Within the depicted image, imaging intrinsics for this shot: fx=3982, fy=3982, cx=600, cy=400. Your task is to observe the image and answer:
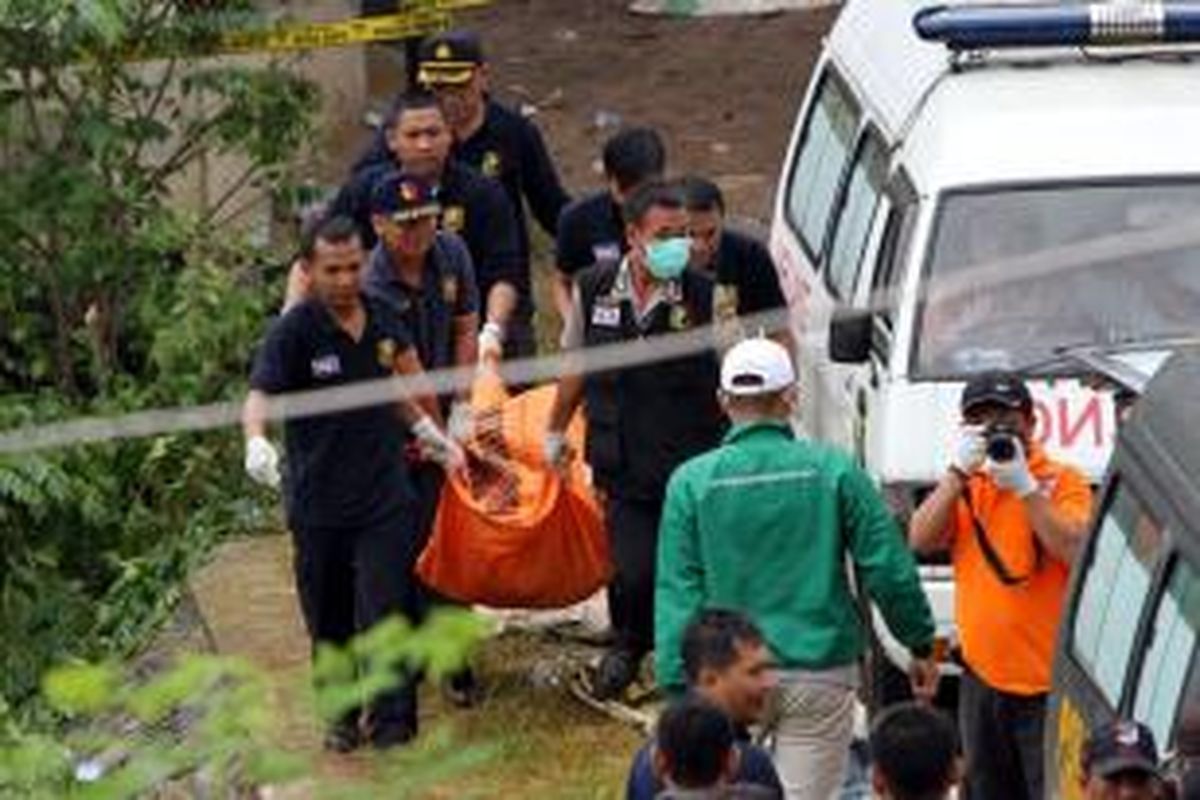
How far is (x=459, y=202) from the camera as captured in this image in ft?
39.0

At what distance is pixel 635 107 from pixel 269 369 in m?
10.1

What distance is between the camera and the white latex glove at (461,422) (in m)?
11.1

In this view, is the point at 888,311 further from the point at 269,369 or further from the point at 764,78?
the point at 764,78

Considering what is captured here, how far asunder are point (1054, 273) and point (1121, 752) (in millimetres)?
3619

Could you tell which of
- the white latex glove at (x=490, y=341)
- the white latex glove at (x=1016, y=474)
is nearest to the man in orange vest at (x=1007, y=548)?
the white latex glove at (x=1016, y=474)

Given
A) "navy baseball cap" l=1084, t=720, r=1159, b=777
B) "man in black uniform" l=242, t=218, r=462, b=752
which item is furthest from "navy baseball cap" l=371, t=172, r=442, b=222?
"navy baseball cap" l=1084, t=720, r=1159, b=777

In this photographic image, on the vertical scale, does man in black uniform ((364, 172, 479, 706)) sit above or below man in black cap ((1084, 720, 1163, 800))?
below

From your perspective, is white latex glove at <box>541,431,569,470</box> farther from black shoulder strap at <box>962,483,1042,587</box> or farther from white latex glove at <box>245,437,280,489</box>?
black shoulder strap at <box>962,483,1042,587</box>

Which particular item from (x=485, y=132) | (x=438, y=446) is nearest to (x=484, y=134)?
(x=485, y=132)

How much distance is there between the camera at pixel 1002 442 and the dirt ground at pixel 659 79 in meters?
9.35

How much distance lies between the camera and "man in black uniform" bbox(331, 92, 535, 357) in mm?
11656

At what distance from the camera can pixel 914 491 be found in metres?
10.4

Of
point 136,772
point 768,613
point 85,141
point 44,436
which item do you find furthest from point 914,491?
point 136,772

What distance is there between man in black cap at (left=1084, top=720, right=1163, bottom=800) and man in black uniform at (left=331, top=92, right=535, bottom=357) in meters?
4.51
